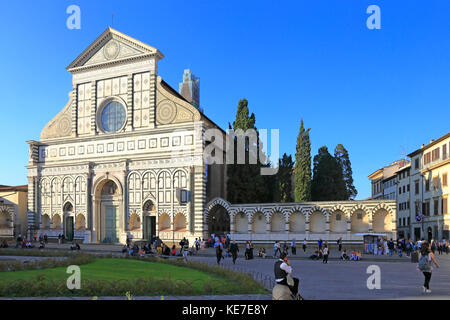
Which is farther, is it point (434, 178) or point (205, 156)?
point (434, 178)

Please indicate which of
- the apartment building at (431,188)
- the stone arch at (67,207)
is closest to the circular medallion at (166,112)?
the stone arch at (67,207)

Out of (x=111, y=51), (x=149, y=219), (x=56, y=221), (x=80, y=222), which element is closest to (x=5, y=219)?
(x=56, y=221)

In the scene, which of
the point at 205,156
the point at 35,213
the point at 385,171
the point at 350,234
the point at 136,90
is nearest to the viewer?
the point at 350,234

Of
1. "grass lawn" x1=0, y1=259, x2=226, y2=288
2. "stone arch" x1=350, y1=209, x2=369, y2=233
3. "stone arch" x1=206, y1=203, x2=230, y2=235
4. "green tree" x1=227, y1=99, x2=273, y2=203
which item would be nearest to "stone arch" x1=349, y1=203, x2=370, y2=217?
"stone arch" x1=350, y1=209, x2=369, y2=233

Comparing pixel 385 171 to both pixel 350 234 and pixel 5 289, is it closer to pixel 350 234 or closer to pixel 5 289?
pixel 350 234

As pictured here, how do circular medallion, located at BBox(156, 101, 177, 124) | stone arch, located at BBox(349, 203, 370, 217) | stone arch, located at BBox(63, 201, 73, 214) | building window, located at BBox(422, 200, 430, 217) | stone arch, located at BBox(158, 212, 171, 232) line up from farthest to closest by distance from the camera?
stone arch, located at BBox(63, 201, 73, 214) → building window, located at BBox(422, 200, 430, 217) → stone arch, located at BBox(158, 212, 171, 232) → circular medallion, located at BBox(156, 101, 177, 124) → stone arch, located at BBox(349, 203, 370, 217)

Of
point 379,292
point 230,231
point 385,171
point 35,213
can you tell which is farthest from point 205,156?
point 385,171

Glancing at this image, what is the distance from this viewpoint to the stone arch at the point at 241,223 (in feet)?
144

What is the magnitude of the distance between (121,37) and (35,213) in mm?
22429

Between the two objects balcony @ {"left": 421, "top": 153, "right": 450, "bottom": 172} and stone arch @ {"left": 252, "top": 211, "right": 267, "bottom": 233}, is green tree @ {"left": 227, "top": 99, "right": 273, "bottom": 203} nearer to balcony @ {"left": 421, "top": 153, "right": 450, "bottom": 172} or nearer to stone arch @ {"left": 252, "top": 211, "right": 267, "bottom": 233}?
stone arch @ {"left": 252, "top": 211, "right": 267, "bottom": 233}

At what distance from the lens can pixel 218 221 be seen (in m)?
46.2

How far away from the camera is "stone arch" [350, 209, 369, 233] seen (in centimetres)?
4081

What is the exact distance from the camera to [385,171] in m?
75.9

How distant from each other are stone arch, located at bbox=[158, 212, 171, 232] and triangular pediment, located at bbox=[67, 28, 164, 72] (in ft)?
53.7
